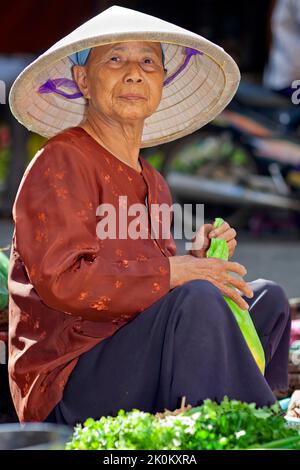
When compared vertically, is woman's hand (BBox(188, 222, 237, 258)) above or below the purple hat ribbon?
below

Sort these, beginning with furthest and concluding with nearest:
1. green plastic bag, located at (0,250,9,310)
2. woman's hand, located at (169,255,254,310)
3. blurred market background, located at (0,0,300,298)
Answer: blurred market background, located at (0,0,300,298) → green plastic bag, located at (0,250,9,310) → woman's hand, located at (169,255,254,310)

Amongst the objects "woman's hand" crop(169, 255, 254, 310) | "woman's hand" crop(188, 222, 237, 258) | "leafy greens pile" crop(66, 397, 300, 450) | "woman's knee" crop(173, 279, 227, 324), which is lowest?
"leafy greens pile" crop(66, 397, 300, 450)

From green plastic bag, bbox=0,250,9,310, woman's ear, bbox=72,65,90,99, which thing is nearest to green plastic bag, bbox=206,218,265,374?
woman's ear, bbox=72,65,90,99

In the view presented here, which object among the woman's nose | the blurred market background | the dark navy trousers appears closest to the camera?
the dark navy trousers

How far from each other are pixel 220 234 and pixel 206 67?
0.52 m

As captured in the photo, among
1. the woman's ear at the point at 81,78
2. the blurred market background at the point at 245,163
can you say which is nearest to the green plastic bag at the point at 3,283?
the woman's ear at the point at 81,78

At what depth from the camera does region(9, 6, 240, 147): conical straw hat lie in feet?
9.52

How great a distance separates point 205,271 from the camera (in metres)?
2.85

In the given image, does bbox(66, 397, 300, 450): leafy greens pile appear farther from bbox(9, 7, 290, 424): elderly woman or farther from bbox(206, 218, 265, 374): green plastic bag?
bbox(206, 218, 265, 374): green plastic bag

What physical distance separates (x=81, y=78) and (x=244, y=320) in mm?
799

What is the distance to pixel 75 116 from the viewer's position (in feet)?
10.8

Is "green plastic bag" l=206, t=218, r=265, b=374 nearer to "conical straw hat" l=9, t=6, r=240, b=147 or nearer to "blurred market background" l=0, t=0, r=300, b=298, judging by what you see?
"conical straw hat" l=9, t=6, r=240, b=147

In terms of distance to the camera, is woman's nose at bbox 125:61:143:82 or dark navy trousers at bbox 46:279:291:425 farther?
woman's nose at bbox 125:61:143:82

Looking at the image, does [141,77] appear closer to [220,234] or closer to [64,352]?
[220,234]
